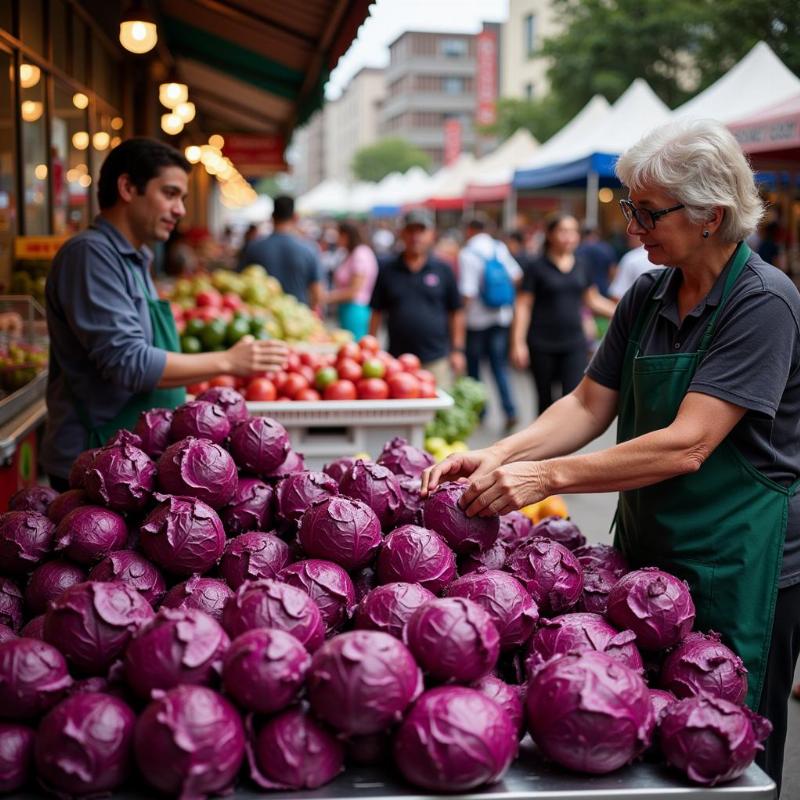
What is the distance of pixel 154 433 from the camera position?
2764mm

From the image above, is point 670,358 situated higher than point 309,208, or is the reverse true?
point 309,208

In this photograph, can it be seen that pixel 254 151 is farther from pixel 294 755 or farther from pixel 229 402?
pixel 294 755

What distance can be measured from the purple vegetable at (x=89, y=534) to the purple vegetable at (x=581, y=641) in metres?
1.07

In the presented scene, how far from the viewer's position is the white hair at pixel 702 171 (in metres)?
2.34

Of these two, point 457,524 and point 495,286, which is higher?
point 495,286

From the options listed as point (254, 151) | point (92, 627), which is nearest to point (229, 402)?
A: point (92, 627)

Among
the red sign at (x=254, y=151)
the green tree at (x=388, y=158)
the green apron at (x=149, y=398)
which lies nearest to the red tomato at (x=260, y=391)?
the green apron at (x=149, y=398)

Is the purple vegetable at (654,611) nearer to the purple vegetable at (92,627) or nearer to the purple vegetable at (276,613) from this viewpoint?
the purple vegetable at (276,613)

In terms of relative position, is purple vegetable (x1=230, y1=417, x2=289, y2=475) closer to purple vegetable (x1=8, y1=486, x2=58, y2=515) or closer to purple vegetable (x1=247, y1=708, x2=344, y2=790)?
purple vegetable (x1=8, y1=486, x2=58, y2=515)

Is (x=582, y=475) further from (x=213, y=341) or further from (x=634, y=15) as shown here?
(x=634, y=15)

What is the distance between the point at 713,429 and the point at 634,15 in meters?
35.0

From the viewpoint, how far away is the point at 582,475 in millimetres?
2402

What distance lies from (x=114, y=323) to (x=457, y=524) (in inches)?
67.6

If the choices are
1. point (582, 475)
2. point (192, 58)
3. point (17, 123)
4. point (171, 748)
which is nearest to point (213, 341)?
point (17, 123)
